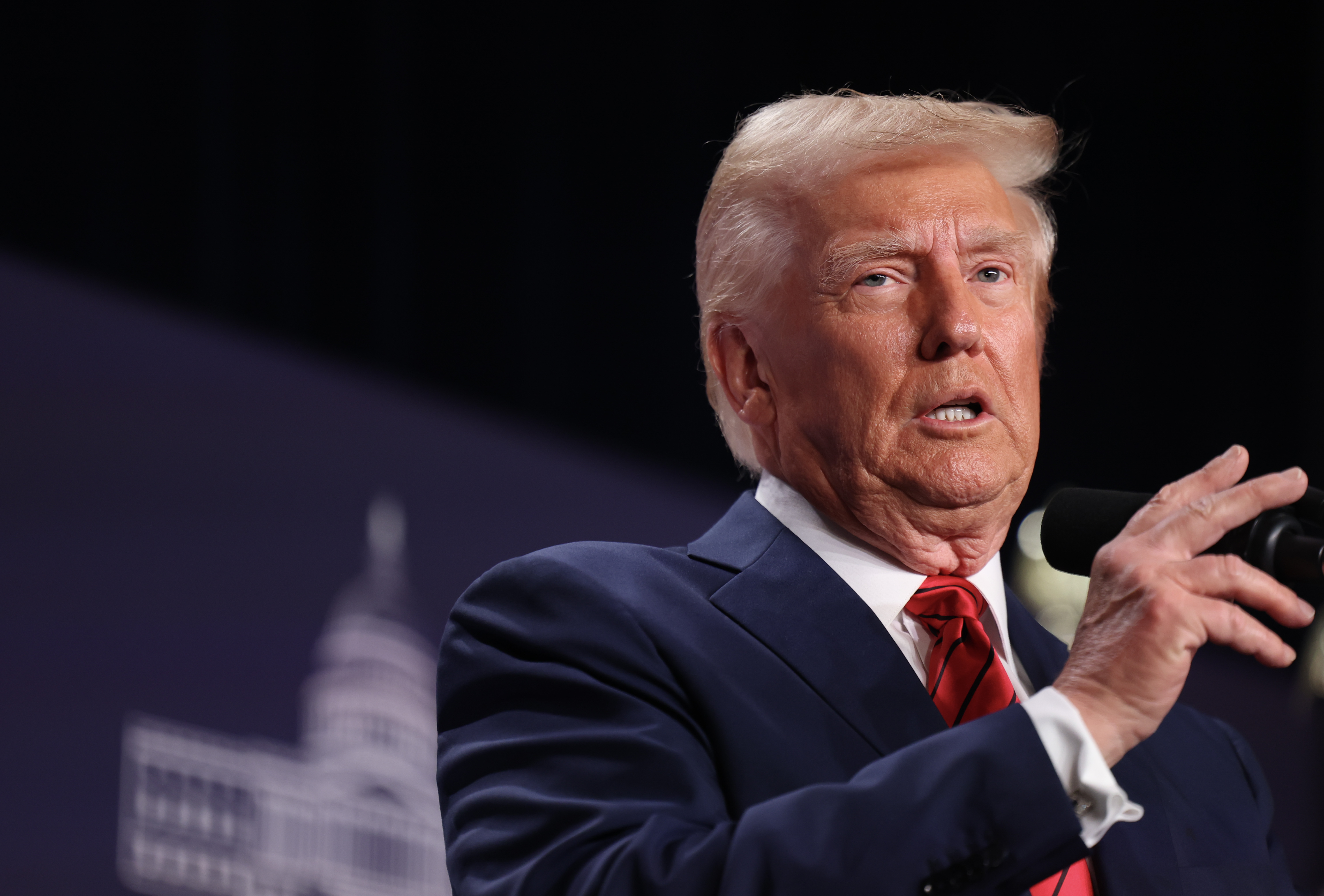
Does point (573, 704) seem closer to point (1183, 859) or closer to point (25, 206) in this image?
point (1183, 859)

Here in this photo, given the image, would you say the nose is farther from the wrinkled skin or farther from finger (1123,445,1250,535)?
finger (1123,445,1250,535)

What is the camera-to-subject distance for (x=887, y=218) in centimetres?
147

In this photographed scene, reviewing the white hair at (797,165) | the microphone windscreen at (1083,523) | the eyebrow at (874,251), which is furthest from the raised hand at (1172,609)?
the white hair at (797,165)

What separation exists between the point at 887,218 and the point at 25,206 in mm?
2284

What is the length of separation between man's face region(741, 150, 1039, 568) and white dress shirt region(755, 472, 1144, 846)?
0.9 inches

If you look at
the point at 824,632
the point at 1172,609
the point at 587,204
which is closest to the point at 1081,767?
the point at 1172,609

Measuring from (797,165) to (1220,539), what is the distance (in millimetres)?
702

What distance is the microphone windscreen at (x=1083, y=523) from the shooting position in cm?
125

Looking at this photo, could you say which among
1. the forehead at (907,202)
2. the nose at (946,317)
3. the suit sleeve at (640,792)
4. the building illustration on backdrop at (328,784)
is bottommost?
the building illustration on backdrop at (328,784)

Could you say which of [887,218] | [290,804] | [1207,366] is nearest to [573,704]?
[887,218]

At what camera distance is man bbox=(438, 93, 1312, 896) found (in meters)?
1.03

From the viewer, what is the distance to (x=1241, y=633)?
101cm

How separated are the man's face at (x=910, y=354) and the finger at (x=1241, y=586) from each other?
40 centimetres

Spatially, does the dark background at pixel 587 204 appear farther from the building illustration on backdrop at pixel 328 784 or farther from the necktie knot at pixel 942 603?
the necktie knot at pixel 942 603
